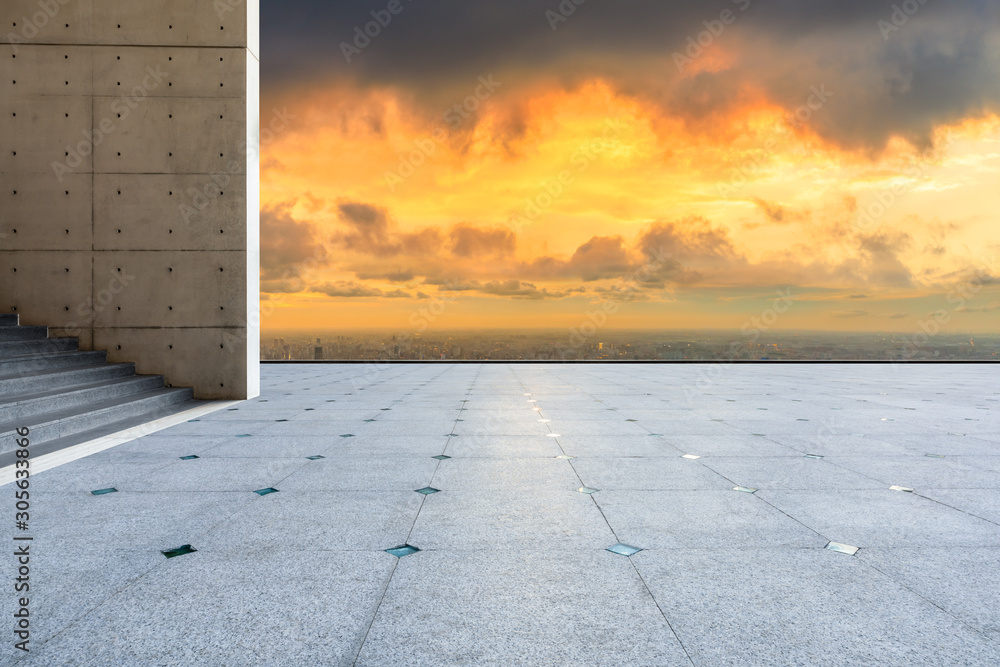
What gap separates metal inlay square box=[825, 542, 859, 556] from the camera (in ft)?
7.64

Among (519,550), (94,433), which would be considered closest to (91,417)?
(94,433)

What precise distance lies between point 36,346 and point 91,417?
2106 mm

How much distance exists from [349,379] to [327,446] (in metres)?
6.75

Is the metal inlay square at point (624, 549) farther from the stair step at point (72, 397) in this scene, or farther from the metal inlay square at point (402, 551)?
the stair step at point (72, 397)

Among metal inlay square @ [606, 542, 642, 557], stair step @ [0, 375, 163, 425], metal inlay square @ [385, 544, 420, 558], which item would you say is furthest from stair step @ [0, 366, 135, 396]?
metal inlay square @ [606, 542, 642, 557]

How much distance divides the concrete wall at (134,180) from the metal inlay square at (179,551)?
5.53m

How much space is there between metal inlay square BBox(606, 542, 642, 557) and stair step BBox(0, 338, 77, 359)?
691 centimetres

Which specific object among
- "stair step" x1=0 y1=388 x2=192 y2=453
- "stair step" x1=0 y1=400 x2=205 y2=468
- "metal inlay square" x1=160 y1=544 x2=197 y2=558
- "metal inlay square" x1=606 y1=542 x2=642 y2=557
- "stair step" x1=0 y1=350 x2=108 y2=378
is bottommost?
"metal inlay square" x1=606 y1=542 x2=642 y2=557

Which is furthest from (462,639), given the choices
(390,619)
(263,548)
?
(263,548)

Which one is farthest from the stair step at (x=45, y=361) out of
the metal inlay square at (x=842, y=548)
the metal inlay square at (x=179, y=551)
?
the metal inlay square at (x=842, y=548)

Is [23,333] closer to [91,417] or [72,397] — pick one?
[72,397]

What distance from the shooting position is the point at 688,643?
1652 mm

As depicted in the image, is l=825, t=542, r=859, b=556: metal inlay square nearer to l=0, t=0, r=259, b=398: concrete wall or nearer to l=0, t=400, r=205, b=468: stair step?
l=0, t=400, r=205, b=468: stair step

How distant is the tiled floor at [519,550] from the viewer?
1664 millimetres
